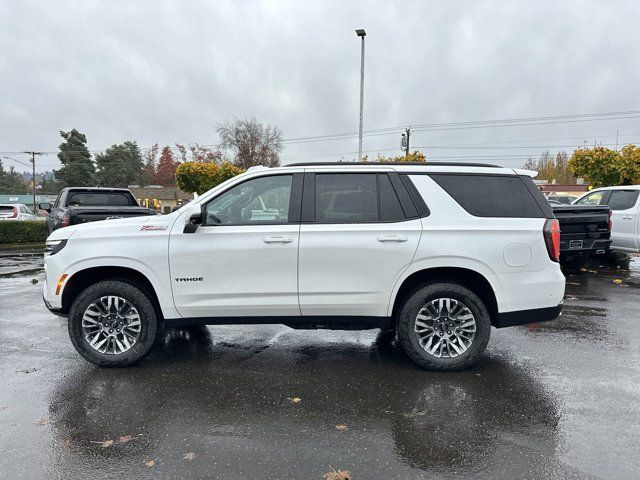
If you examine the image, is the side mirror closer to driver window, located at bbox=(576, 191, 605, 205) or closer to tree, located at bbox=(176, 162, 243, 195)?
driver window, located at bbox=(576, 191, 605, 205)

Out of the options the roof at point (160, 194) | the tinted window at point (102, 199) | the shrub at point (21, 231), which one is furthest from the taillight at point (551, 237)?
the roof at point (160, 194)

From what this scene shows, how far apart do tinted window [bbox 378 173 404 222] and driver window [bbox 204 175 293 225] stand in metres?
0.92

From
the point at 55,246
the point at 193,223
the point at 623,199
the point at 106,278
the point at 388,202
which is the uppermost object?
the point at 623,199

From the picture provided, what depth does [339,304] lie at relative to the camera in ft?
14.3

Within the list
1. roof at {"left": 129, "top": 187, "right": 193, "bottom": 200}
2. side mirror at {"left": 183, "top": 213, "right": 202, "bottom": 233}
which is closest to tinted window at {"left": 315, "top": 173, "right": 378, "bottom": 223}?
side mirror at {"left": 183, "top": 213, "right": 202, "bottom": 233}

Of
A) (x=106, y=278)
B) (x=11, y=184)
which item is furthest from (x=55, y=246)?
(x=11, y=184)

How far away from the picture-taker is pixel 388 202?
14.5 ft

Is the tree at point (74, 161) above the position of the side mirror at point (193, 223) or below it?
above

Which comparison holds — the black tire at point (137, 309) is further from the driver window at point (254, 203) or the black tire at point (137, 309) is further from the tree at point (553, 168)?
the tree at point (553, 168)

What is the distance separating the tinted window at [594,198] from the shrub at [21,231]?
18.1m

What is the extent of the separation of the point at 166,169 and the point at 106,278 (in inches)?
3412

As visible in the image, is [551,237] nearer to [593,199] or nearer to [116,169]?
[593,199]

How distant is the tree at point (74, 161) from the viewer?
7481 cm

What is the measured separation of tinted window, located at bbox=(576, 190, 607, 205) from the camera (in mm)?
11273
